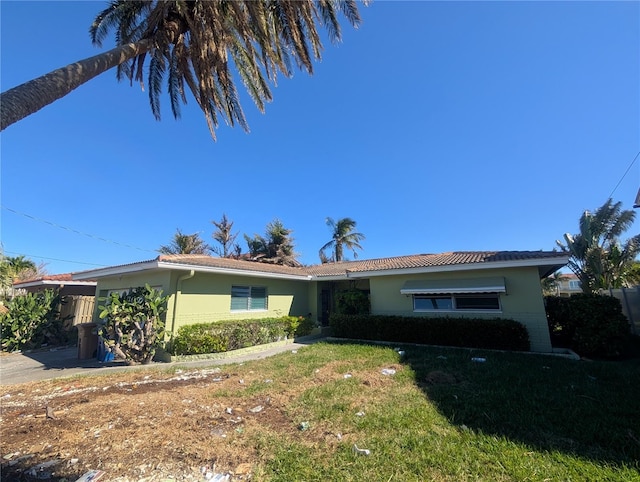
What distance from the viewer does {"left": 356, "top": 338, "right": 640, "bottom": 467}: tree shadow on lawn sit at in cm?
393

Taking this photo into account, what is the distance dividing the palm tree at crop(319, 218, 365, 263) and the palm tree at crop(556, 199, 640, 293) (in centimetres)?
2012

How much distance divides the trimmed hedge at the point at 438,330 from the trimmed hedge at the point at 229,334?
2.40m

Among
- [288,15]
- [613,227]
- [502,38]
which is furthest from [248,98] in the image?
[613,227]

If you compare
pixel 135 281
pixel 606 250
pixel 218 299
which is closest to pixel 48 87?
pixel 218 299

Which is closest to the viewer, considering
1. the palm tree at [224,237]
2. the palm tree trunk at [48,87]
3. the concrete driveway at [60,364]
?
the palm tree trunk at [48,87]

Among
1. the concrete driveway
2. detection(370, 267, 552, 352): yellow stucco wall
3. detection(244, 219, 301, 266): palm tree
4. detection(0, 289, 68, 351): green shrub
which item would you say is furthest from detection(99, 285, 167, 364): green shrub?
detection(244, 219, 301, 266): palm tree

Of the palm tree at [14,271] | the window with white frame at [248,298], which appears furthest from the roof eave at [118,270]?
the palm tree at [14,271]

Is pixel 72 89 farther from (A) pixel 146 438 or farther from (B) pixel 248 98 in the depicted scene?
(B) pixel 248 98

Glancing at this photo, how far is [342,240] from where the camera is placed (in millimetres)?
34750

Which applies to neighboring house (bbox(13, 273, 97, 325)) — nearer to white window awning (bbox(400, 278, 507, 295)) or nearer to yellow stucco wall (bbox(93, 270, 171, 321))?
yellow stucco wall (bbox(93, 270, 171, 321))

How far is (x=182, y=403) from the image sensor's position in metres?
5.72

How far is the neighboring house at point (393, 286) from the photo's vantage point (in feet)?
34.6

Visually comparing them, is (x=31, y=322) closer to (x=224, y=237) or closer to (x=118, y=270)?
(x=118, y=270)

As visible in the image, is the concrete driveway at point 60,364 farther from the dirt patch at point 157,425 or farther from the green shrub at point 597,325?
the green shrub at point 597,325
